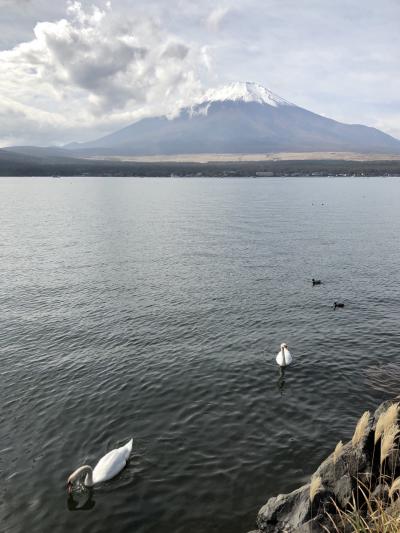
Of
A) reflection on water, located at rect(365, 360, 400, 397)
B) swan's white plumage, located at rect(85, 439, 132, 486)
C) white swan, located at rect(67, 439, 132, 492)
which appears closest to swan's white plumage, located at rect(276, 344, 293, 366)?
reflection on water, located at rect(365, 360, 400, 397)

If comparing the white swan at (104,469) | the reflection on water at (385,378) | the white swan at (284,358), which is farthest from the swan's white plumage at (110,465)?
the reflection on water at (385,378)

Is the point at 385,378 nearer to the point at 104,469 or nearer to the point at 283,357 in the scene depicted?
the point at 283,357

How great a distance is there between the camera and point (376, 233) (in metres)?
88.1

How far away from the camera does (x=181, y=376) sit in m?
29.1

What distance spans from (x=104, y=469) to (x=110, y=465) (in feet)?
1.06

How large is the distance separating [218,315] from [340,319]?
12.2 meters

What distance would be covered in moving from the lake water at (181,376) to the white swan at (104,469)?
65 centimetres

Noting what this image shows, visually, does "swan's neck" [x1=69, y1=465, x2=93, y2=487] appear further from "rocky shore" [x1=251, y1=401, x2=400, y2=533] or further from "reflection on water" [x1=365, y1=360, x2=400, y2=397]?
"reflection on water" [x1=365, y1=360, x2=400, y2=397]

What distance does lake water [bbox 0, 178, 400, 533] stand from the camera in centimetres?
1864

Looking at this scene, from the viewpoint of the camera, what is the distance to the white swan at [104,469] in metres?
18.9

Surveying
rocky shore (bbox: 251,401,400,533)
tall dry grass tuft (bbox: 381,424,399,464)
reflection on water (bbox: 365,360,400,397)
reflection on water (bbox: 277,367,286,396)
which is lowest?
reflection on water (bbox: 277,367,286,396)

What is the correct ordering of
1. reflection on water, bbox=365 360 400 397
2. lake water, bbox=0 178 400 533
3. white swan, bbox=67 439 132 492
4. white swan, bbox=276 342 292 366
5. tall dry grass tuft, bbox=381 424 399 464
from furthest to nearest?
white swan, bbox=276 342 292 366
reflection on water, bbox=365 360 400 397
white swan, bbox=67 439 132 492
lake water, bbox=0 178 400 533
tall dry grass tuft, bbox=381 424 399 464

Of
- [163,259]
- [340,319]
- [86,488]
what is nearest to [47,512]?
[86,488]

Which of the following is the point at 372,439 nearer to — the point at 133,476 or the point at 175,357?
the point at 133,476
